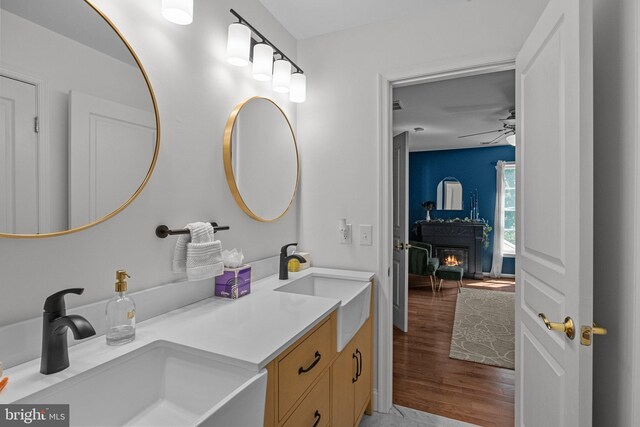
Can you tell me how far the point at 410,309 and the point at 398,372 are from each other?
64.3 inches

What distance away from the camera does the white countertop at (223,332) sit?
30.5 inches

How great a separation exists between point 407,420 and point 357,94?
78.9 inches

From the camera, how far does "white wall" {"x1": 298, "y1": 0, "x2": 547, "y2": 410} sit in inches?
68.3

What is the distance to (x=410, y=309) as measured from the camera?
400cm

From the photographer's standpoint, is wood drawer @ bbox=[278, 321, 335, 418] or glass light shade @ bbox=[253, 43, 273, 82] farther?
glass light shade @ bbox=[253, 43, 273, 82]

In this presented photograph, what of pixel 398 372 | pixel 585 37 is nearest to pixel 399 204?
pixel 398 372

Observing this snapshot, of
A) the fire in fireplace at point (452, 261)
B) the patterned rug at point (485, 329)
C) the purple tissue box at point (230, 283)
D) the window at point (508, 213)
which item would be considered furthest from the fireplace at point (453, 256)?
the purple tissue box at point (230, 283)

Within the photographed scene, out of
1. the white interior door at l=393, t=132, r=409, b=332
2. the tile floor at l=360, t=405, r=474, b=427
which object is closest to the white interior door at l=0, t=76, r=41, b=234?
the tile floor at l=360, t=405, r=474, b=427

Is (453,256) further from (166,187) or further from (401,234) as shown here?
(166,187)

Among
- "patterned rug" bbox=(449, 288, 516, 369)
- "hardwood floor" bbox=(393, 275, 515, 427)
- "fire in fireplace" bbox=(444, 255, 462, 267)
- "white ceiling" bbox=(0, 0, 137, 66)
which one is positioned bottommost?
"hardwood floor" bbox=(393, 275, 515, 427)

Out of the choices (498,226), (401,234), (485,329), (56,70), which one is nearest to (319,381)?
(56,70)

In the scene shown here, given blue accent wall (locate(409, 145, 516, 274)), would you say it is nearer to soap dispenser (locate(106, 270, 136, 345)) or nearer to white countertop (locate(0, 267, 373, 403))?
white countertop (locate(0, 267, 373, 403))

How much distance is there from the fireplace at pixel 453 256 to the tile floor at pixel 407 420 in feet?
13.6

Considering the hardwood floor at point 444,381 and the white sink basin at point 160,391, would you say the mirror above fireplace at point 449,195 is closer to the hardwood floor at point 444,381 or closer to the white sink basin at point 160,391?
the hardwood floor at point 444,381
